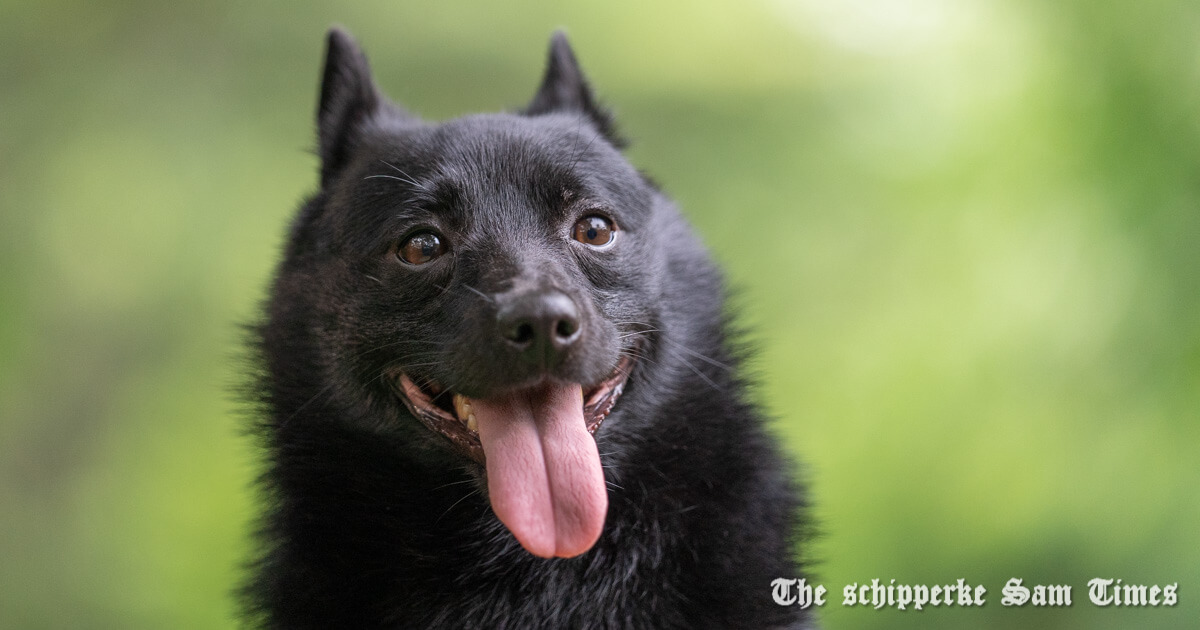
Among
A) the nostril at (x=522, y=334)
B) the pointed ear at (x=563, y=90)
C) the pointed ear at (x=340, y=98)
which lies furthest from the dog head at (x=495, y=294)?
the pointed ear at (x=563, y=90)

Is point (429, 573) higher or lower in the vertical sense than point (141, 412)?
lower

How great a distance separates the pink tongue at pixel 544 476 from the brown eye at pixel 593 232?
54 centimetres

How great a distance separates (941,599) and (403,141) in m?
3.16

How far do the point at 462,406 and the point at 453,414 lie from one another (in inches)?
2.4

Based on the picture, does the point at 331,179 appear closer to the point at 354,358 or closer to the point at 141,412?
the point at 354,358

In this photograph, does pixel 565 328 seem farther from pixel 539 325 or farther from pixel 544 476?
pixel 544 476

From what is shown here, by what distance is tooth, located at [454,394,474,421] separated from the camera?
2.52m

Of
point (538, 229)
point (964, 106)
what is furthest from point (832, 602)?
point (964, 106)

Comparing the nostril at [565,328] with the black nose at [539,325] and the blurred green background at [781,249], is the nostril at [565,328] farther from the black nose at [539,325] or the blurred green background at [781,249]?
the blurred green background at [781,249]

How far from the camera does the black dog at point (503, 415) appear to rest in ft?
7.84

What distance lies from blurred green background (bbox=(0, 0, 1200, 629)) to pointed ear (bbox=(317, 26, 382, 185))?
49.5 inches

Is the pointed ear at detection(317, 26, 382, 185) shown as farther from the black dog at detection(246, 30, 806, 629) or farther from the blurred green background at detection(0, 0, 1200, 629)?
the blurred green background at detection(0, 0, 1200, 629)

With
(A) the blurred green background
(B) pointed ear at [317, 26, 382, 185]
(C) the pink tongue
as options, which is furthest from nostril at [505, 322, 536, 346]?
(A) the blurred green background

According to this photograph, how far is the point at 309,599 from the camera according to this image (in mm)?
2623
